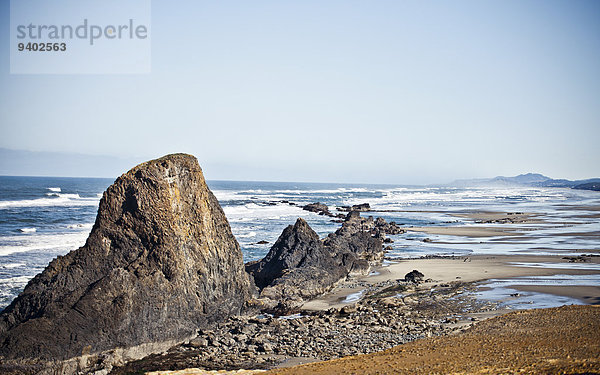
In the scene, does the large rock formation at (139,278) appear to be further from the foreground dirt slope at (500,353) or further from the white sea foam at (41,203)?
the white sea foam at (41,203)

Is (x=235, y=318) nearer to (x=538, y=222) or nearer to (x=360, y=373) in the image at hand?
(x=360, y=373)

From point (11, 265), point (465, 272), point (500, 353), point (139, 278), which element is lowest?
point (465, 272)

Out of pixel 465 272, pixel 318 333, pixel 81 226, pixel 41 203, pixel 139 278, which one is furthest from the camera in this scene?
pixel 41 203

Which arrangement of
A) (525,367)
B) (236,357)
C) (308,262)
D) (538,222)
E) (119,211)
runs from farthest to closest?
(538,222) < (308,262) < (119,211) < (236,357) < (525,367)

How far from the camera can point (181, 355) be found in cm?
1455

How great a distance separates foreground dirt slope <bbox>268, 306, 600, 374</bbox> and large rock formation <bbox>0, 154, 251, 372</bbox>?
4992mm

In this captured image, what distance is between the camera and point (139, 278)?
15.5 m

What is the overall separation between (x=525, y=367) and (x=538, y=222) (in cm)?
5458

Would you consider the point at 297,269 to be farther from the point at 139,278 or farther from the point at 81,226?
the point at 81,226

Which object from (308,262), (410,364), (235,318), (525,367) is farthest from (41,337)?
(308,262)

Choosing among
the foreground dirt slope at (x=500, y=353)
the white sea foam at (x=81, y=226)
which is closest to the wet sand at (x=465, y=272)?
the foreground dirt slope at (x=500, y=353)

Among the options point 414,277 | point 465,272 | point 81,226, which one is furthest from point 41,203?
point 465,272

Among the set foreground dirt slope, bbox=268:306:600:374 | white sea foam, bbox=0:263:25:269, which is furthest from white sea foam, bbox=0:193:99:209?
foreground dirt slope, bbox=268:306:600:374

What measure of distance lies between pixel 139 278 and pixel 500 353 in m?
10.7
